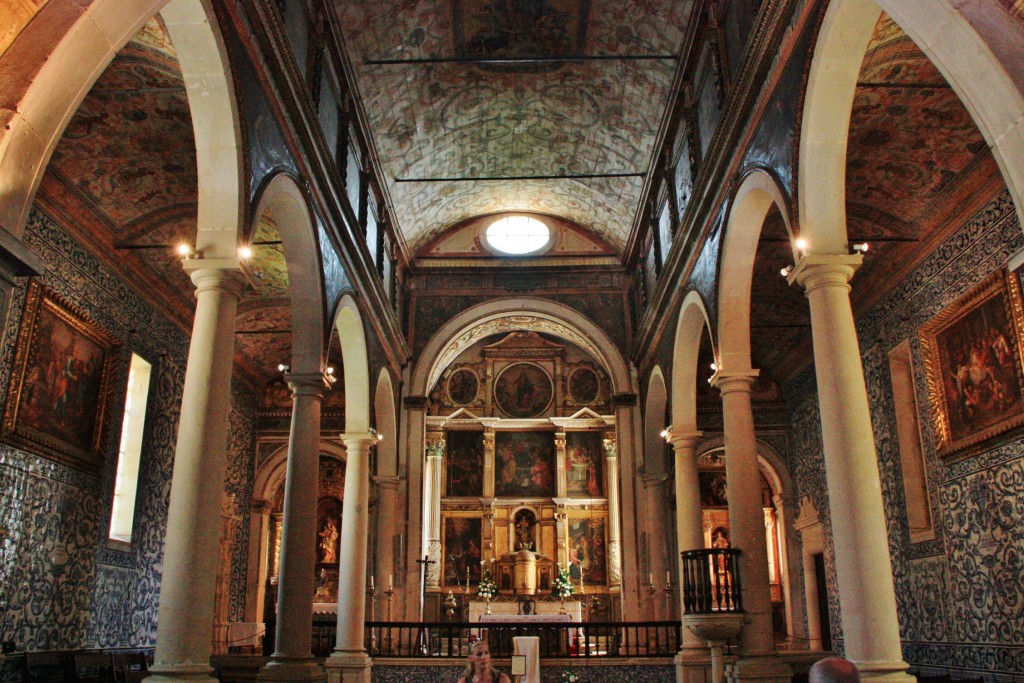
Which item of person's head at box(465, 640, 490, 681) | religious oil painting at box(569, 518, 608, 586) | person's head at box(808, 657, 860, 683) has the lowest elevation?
person's head at box(465, 640, 490, 681)

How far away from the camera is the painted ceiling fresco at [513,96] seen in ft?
45.6

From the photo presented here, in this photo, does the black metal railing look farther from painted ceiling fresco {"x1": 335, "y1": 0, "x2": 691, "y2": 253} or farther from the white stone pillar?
the white stone pillar

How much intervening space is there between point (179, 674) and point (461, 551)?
16.5m

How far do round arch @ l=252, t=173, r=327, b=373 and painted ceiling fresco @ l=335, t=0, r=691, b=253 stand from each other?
12.3 ft

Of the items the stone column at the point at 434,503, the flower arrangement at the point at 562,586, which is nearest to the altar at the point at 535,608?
the flower arrangement at the point at 562,586

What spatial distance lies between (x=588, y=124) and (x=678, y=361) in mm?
5322

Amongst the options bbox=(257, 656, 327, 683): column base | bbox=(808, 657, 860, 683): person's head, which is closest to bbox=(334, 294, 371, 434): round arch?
bbox=(257, 656, 327, 683): column base

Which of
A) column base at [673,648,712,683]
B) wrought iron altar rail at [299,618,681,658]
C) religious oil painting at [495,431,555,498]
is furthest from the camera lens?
religious oil painting at [495,431,555,498]

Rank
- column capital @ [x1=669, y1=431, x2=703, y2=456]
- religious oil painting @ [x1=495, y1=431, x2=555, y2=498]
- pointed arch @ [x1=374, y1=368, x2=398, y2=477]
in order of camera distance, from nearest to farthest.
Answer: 1. column capital @ [x1=669, y1=431, x2=703, y2=456]
2. pointed arch @ [x1=374, y1=368, x2=398, y2=477]
3. religious oil painting @ [x1=495, y1=431, x2=555, y2=498]

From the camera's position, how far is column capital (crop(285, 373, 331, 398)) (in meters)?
11.5

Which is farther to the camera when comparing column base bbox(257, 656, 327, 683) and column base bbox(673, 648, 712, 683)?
column base bbox(673, 648, 712, 683)

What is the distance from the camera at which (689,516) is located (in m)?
14.1

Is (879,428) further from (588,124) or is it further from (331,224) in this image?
(331,224)

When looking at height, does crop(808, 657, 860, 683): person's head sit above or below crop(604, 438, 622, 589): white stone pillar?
below
